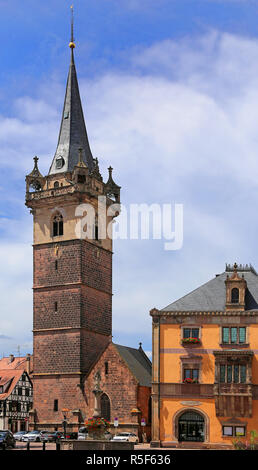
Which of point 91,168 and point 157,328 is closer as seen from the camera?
point 157,328

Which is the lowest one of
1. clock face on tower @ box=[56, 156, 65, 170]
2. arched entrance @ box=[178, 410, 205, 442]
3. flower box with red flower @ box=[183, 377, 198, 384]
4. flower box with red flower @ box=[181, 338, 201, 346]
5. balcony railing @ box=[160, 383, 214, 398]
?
arched entrance @ box=[178, 410, 205, 442]

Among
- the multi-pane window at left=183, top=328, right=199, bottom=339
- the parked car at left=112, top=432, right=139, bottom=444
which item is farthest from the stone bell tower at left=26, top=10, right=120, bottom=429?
the multi-pane window at left=183, top=328, right=199, bottom=339

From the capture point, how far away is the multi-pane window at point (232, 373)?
58219 mm

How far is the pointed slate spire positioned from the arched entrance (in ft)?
95.3

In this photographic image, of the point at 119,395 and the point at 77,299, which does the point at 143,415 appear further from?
the point at 77,299

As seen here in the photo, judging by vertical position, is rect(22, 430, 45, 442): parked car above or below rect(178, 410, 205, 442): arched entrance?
below

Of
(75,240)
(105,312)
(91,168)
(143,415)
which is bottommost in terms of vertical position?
(143,415)

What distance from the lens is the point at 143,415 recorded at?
225 feet

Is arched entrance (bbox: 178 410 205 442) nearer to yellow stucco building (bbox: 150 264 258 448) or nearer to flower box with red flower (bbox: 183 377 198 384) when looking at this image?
yellow stucco building (bbox: 150 264 258 448)

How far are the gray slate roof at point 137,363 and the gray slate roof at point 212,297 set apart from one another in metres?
11.5

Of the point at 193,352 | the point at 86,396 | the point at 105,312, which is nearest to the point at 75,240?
the point at 105,312

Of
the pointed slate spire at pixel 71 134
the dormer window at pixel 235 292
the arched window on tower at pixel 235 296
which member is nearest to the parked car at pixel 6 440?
the dormer window at pixel 235 292

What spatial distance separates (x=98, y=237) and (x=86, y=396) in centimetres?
1594

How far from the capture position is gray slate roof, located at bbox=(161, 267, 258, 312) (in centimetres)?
6034
